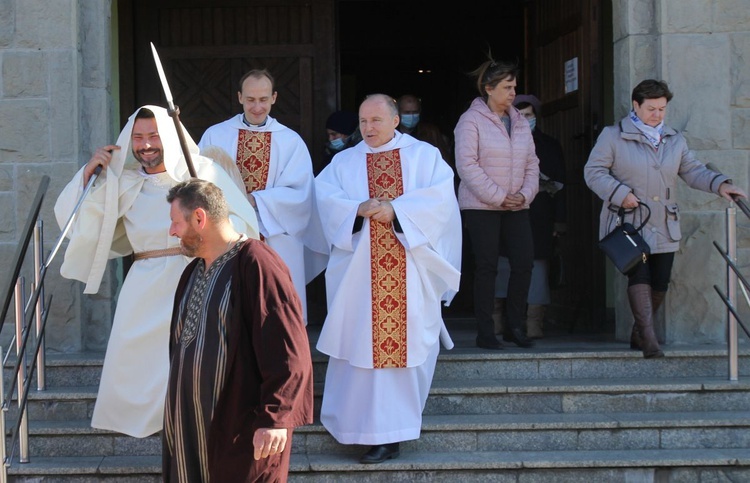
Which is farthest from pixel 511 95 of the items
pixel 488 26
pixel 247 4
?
pixel 488 26

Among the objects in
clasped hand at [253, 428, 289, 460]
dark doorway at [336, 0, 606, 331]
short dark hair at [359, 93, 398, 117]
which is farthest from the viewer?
dark doorway at [336, 0, 606, 331]

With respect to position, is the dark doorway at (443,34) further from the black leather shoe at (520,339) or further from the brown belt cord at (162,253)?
the brown belt cord at (162,253)

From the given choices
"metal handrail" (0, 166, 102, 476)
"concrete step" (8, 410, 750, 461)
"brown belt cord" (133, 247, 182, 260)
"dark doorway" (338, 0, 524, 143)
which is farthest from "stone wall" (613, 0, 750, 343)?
"dark doorway" (338, 0, 524, 143)

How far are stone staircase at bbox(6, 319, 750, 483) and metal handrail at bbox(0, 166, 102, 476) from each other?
0.58 feet

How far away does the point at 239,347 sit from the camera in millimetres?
3955

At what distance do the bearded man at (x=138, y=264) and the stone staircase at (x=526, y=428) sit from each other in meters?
0.37

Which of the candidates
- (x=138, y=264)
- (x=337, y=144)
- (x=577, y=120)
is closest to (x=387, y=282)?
(x=138, y=264)

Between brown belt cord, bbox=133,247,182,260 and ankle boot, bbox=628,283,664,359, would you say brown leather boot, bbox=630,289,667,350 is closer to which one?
ankle boot, bbox=628,283,664,359

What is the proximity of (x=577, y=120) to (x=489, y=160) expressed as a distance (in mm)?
1913

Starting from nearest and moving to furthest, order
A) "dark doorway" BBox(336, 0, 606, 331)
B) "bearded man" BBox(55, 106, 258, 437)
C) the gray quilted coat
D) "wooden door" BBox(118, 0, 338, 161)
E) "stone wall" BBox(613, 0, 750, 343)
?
"bearded man" BBox(55, 106, 258, 437)
the gray quilted coat
"stone wall" BBox(613, 0, 750, 343)
"dark doorway" BBox(336, 0, 606, 331)
"wooden door" BBox(118, 0, 338, 161)

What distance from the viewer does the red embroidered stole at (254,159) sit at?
21.1 ft

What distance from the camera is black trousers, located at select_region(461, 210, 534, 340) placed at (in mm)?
6824

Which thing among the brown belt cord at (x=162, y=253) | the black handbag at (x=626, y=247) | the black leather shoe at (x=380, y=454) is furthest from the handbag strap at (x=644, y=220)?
the brown belt cord at (x=162, y=253)

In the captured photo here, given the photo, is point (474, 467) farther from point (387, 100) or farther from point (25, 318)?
point (25, 318)
